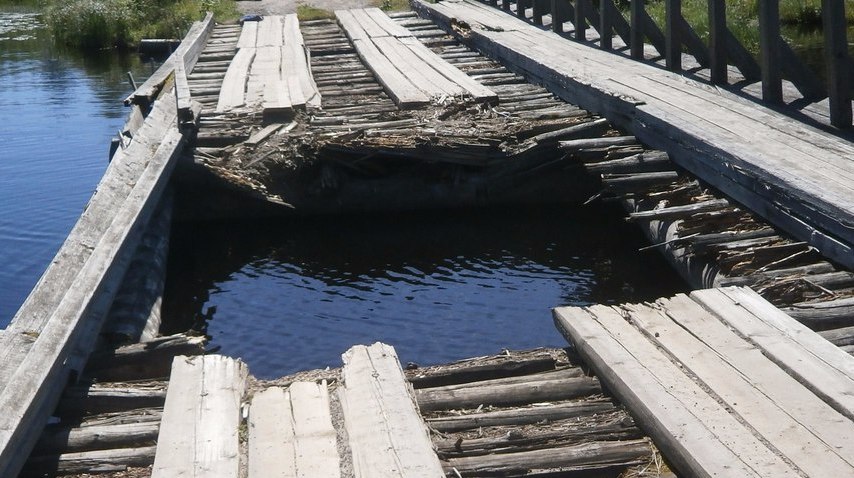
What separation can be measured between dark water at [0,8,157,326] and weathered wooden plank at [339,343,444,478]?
14.4 ft

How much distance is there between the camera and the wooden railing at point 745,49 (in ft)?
25.2

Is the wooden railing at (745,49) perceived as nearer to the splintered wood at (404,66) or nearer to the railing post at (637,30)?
the railing post at (637,30)

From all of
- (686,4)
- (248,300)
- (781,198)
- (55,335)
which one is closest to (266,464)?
(55,335)

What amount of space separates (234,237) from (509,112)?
9.15 ft

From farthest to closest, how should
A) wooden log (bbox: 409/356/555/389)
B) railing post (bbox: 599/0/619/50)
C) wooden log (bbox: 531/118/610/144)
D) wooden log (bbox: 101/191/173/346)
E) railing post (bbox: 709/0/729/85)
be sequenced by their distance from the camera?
railing post (bbox: 599/0/619/50) < railing post (bbox: 709/0/729/85) < wooden log (bbox: 531/118/610/144) < wooden log (bbox: 101/191/173/346) < wooden log (bbox: 409/356/555/389)

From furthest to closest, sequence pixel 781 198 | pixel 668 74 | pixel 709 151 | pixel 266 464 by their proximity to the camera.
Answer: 1. pixel 668 74
2. pixel 709 151
3. pixel 781 198
4. pixel 266 464

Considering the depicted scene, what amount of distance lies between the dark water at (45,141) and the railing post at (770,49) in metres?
6.19

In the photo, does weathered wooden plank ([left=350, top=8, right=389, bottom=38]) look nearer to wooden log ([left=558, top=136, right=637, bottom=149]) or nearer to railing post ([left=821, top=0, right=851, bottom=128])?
wooden log ([left=558, top=136, right=637, bottom=149])

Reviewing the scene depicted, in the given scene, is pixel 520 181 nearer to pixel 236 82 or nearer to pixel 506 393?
pixel 236 82

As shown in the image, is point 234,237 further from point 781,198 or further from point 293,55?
point 781,198

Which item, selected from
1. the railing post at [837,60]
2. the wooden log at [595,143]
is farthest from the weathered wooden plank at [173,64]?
the railing post at [837,60]

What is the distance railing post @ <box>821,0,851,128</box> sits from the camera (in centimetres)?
755

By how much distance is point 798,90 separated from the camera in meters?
9.19

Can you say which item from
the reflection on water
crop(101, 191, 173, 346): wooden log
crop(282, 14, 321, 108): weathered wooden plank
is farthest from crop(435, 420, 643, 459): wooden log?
crop(282, 14, 321, 108): weathered wooden plank
